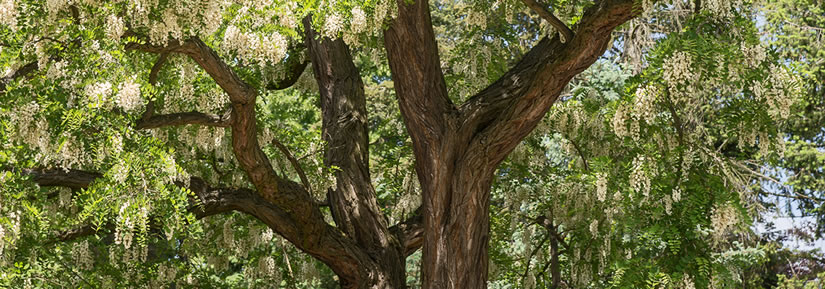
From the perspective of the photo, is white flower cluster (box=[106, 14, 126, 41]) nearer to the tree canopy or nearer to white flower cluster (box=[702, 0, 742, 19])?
the tree canopy

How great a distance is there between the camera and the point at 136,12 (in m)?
5.50

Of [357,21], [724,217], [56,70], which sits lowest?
[724,217]

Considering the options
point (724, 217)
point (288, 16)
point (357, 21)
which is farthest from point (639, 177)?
point (288, 16)

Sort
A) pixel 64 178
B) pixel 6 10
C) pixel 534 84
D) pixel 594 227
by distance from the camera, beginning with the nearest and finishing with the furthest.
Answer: pixel 6 10
pixel 64 178
pixel 534 84
pixel 594 227

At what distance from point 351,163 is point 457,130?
3.85 ft

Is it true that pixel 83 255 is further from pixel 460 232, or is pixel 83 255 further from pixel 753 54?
pixel 753 54

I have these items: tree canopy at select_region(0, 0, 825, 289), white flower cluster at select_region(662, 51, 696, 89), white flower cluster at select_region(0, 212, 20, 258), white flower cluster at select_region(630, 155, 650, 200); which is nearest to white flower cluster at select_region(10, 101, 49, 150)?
tree canopy at select_region(0, 0, 825, 289)

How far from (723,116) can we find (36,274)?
492cm

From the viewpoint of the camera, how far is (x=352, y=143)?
855cm

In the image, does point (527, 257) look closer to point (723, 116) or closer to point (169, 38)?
point (723, 116)

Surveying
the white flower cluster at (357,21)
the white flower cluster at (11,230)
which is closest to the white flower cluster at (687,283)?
the white flower cluster at (357,21)

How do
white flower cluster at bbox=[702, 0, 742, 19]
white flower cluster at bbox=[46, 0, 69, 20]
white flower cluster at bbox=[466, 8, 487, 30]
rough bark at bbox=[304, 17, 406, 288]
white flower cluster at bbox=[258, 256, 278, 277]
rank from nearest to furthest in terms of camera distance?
white flower cluster at bbox=[46, 0, 69, 20] < white flower cluster at bbox=[702, 0, 742, 19] < rough bark at bbox=[304, 17, 406, 288] < white flower cluster at bbox=[466, 8, 487, 30] < white flower cluster at bbox=[258, 256, 278, 277]

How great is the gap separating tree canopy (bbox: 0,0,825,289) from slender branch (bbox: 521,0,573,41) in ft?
0.05

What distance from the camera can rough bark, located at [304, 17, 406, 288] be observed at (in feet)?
26.7
